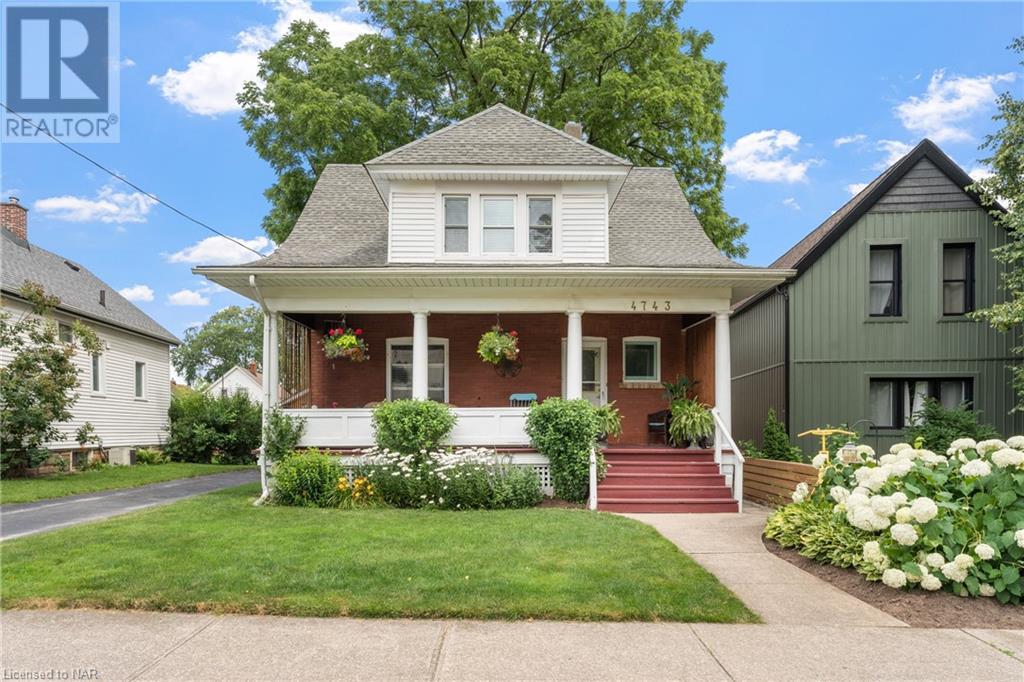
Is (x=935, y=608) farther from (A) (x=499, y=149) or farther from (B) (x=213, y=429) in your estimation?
(B) (x=213, y=429)

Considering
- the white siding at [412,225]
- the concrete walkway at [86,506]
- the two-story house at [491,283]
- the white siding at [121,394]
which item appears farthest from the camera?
the white siding at [121,394]

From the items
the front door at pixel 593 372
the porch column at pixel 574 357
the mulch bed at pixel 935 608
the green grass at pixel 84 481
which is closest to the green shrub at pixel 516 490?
the porch column at pixel 574 357

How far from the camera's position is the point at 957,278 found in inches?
531

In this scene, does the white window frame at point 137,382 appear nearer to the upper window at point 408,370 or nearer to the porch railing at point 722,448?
the upper window at point 408,370

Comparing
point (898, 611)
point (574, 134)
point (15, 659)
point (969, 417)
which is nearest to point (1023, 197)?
point (969, 417)

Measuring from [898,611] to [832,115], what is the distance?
14355mm

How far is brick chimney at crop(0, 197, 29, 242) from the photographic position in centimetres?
1925

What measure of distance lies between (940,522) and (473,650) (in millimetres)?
4385

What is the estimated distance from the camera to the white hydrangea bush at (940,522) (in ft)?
17.8

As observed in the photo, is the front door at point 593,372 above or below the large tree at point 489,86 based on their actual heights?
below

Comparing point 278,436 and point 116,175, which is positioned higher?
point 116,175

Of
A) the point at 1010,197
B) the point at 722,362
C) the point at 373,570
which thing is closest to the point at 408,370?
the point at 722,362

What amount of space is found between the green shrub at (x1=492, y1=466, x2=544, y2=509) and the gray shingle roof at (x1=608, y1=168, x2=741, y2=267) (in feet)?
14.8

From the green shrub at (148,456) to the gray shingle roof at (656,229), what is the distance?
57.4 ft
